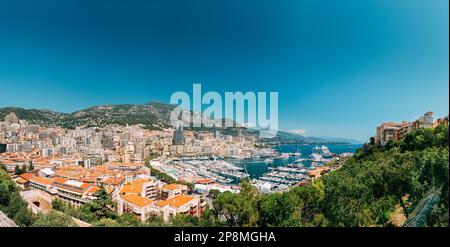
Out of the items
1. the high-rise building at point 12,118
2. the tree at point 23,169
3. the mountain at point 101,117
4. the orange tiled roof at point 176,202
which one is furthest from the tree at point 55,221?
the tree at point 23,169

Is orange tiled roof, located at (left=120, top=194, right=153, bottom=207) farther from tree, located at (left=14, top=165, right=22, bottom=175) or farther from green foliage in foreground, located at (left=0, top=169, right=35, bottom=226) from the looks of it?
tree, located at (left=14, top=165, right=22, bottom=175)

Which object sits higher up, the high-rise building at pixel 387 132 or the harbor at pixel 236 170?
the high-rise building at pixel 387 132

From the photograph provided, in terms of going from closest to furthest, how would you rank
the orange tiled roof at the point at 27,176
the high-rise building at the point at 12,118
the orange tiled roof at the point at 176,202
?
the orange tiled roof at the point at 176,202 < the high-rise building at the point at 12,118 < the orange tiled roof at the point at 27,176

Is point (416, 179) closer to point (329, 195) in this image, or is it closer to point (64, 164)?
point (329, 195)

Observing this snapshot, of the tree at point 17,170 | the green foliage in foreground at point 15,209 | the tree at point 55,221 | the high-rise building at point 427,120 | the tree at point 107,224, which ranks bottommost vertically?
the tree at point 17,170

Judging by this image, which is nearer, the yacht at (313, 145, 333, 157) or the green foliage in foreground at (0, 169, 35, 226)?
the green foliage in foreground at (0, 169, 35, 226)

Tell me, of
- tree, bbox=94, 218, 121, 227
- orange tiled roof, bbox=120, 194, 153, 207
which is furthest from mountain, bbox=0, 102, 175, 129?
tree, bbox=94, 218, 121, 227

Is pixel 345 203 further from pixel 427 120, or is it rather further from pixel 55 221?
pixel 427 120

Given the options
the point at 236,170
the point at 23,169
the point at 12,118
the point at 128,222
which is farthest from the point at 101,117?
the point at 128,222

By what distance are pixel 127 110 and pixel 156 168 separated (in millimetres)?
4714

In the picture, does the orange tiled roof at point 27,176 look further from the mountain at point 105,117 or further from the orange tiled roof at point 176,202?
the orange tiled roof at point 176,202
